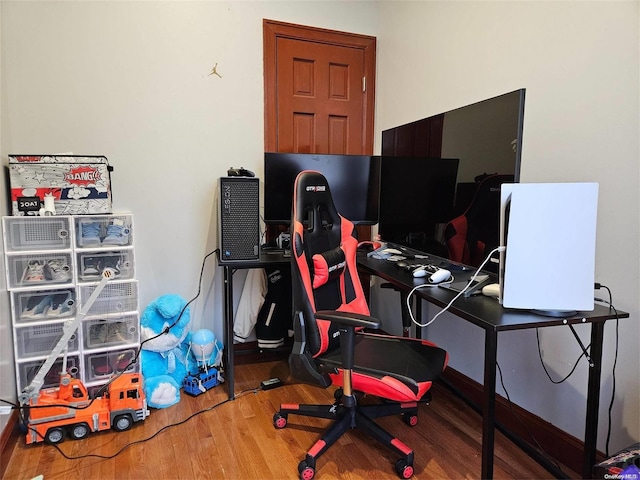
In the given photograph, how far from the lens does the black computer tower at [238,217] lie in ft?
7.39

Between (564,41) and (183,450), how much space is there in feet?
7.96

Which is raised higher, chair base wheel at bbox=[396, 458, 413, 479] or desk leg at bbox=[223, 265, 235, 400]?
desk leg at bbox=[223, 265, 235, 400]

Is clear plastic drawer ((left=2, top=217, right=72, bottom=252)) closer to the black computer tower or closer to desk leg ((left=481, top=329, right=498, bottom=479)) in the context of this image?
the black computer tower

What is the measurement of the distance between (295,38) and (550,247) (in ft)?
7.29

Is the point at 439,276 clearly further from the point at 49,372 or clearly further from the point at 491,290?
the point at 49,372

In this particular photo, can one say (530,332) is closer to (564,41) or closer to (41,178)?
(564,41)

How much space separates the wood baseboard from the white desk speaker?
0.76 meters

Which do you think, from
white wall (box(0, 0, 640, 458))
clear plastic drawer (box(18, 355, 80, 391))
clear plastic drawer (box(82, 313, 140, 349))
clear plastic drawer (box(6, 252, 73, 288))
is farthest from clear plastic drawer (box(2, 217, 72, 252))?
clear plastic drawer (box(18, 355, 80, 391))

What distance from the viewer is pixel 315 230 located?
5.95 ft

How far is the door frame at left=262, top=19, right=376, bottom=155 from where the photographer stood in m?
2.73

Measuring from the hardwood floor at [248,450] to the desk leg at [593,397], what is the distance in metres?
0.24

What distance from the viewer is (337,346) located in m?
1.85

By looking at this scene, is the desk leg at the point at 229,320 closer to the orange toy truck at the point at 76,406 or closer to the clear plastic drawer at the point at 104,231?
the orange toy truck at the point at 76,406

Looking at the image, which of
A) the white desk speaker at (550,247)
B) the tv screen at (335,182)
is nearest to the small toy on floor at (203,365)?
the tv screen at (335,182)
